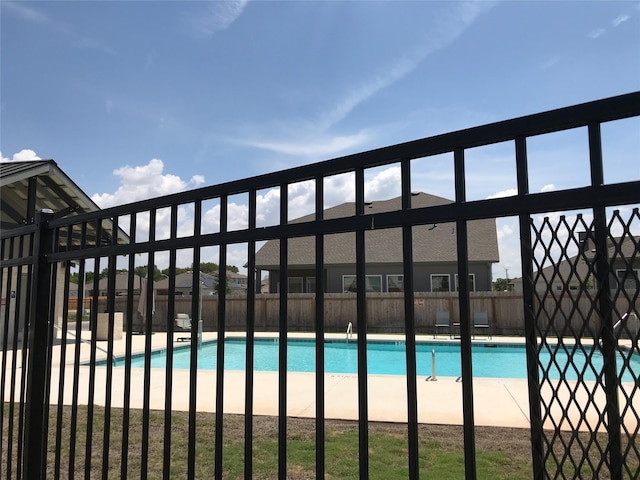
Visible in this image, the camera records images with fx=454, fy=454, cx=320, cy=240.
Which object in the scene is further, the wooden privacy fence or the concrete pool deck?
the wooden privacy fence

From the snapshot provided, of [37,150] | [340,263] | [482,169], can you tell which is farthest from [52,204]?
[482,169]

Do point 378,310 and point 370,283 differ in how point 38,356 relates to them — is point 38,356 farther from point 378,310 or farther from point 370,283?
point 370,283

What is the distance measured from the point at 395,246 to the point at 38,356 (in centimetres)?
1846

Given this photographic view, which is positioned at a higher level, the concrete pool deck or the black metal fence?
the black metal fence

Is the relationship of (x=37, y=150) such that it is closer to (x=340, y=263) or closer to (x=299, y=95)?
(x=299, y=95)

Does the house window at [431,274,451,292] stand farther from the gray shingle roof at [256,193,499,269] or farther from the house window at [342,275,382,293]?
the house window at [342,275,382,293]

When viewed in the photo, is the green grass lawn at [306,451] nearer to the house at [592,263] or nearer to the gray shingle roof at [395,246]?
the house at [592,263]

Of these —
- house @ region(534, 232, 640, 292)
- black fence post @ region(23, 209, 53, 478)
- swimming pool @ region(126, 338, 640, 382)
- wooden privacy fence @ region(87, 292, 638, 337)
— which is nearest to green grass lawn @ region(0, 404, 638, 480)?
black fence post @ region(23, 209, 53, 478)

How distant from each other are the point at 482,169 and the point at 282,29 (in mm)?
6798

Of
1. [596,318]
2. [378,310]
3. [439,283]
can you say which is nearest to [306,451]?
[596,318]

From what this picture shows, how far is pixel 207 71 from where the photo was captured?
335 inches

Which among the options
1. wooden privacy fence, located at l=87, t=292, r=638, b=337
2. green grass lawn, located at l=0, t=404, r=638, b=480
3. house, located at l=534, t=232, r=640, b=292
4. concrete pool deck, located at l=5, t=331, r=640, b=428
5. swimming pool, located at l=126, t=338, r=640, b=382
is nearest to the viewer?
house, located at l=534, t=232, r=640, b=292

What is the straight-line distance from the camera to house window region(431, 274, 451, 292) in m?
19.5

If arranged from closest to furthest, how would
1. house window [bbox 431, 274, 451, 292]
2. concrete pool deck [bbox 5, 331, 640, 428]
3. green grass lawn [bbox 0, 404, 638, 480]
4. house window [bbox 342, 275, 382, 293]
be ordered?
green grass lawn [bbox 0, 404, 638, 480]
concrete pool deck [bbox 5, 331, 640, 428]
house window [bbox 431, 274, 451, 292]
house window [bbox 342, 275, 382, 293]
